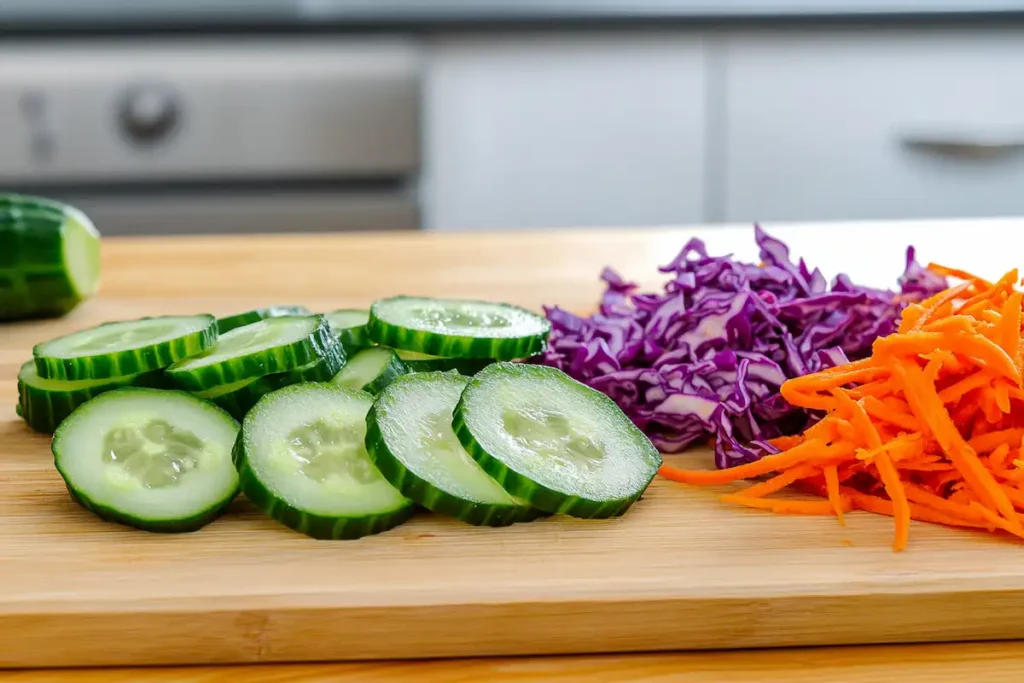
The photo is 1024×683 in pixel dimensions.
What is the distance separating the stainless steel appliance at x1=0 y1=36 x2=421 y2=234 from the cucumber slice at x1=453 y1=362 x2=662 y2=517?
2.67 m

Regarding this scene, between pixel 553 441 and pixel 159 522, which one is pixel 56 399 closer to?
pixel 159 522

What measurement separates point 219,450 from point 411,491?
29 cm

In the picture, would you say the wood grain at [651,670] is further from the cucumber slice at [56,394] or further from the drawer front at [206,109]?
the drawer front at [206,109]

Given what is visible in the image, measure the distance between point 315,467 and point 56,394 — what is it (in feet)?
1.74

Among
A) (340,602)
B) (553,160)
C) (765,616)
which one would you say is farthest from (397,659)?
(553,160)

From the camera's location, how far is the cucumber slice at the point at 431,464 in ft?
4.66

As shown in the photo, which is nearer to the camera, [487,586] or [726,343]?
[487,586]

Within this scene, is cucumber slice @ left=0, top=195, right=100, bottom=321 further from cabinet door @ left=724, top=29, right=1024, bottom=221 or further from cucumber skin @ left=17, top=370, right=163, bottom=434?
cabinet door @ left=724, top=29, right=1024, bottom=221

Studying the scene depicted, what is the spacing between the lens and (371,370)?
175cm

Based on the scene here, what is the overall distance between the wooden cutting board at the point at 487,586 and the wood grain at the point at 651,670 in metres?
0.01

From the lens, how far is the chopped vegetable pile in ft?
4.78

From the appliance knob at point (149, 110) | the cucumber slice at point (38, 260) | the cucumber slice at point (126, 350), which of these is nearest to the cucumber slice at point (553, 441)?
the cucumber slice at point (126, 350)

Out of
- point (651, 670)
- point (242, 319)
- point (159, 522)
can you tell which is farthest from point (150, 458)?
point (651, 670)

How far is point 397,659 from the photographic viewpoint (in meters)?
1.28
